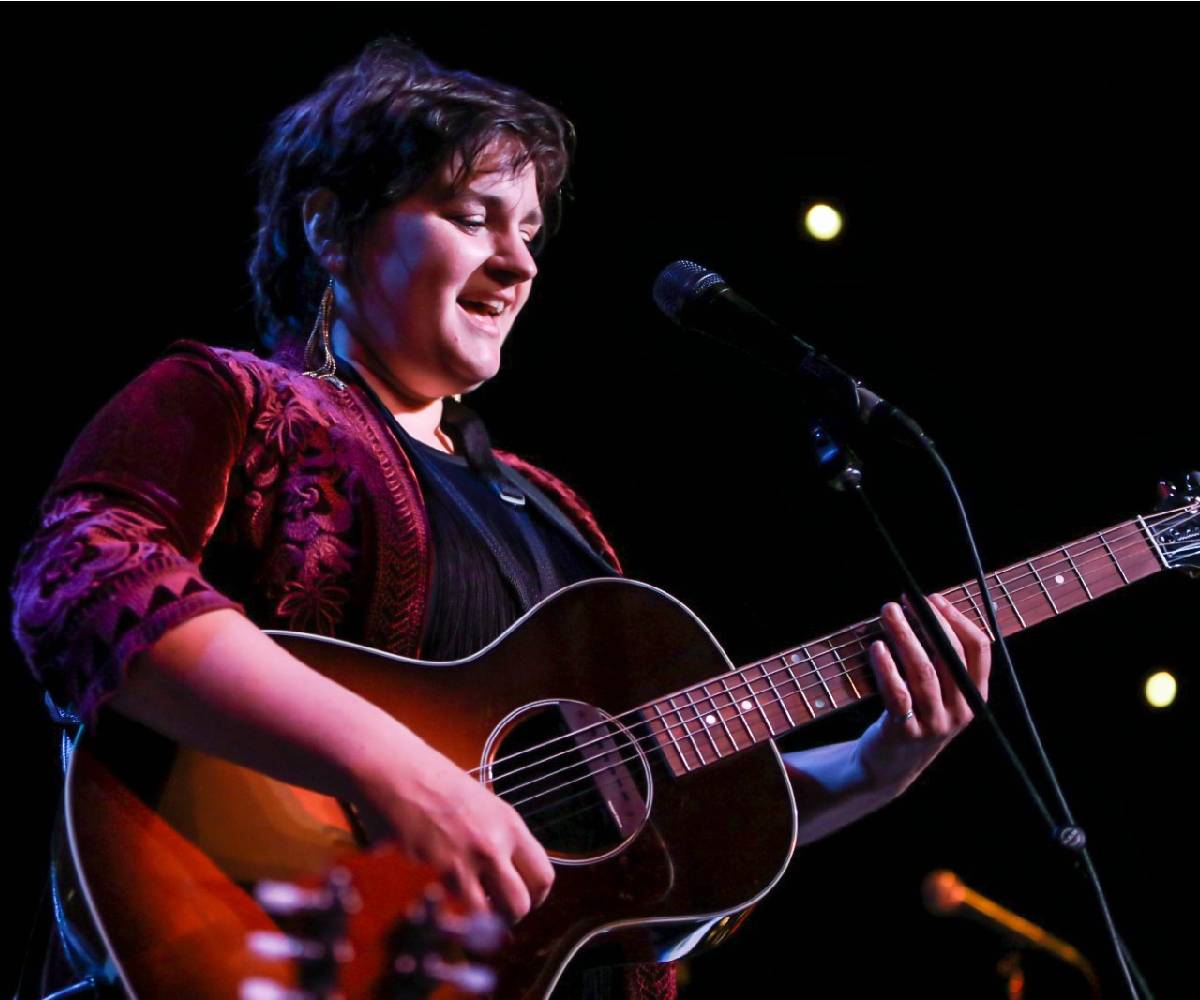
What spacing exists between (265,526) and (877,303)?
2.21 metres

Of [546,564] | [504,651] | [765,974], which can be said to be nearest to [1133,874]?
[765,974]

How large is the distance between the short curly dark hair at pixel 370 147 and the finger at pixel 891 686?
45.2 inches

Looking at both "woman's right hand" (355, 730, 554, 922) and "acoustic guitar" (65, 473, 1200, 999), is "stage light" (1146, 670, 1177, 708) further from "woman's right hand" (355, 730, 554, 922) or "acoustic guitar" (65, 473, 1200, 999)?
"woman's right hand" (355, 730, 554, 922)

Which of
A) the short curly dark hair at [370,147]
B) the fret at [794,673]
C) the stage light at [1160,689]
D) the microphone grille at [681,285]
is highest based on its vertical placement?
the short curly dark hair at [370,147]

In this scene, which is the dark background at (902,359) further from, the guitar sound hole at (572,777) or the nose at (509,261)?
the guitar sound hole at (572,777)

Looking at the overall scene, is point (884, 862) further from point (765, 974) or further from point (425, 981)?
point (425, 981)

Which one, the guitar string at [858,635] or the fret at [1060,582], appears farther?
the fret at [1060,582]

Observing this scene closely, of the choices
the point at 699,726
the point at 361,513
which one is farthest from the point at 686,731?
the point at 361,513

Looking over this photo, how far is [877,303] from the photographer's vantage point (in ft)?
11.0

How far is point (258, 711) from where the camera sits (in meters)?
1.26

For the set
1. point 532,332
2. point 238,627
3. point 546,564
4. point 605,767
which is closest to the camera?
point 238,627

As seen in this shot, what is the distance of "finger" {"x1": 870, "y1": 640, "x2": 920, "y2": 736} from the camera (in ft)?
6.35

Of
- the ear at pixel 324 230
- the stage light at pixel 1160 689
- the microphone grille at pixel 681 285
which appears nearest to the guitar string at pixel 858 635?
the microphone grille at pixel 681 285

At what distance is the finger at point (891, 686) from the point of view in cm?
194
